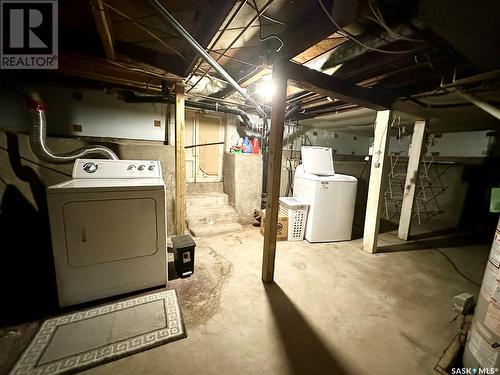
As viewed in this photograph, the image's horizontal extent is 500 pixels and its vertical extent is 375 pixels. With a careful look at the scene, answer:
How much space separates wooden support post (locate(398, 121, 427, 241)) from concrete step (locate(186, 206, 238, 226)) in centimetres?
279

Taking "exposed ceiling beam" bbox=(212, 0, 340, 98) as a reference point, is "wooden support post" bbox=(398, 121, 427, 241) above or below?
below

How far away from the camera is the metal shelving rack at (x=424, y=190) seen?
464 cm

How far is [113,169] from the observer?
2.07 metres

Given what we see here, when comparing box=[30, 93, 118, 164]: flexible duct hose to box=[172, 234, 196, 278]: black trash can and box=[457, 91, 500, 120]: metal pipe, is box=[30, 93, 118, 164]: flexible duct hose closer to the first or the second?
box=[172, 234, 196, 278]: black trash can

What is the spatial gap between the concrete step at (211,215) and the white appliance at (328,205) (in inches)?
51.1

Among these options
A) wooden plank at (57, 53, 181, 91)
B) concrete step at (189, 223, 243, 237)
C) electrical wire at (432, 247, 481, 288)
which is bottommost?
electrical wire at (432, 247, 481, 288)

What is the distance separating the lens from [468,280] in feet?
7.40

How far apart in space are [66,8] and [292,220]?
3.13 meters

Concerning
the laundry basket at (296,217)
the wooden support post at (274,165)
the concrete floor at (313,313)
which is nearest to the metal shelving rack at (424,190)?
the concrete floor at (313,313)

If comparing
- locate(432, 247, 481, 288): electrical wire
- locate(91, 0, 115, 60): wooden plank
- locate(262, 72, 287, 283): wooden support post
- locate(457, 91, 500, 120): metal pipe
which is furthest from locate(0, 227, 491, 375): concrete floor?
locate(91, 0, 115, 60): wooden plank

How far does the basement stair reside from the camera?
3326 mm

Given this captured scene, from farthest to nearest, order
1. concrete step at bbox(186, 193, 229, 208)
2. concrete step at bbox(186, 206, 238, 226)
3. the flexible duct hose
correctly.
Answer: concrete step at bbox(186, 193, 229, 208), concrete step at bbox(186, 206, 238, 226), the flexible duct hose

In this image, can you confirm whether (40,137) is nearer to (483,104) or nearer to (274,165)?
(274,165)

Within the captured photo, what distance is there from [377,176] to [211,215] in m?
2.55
